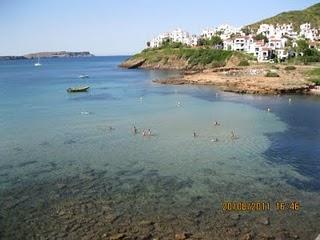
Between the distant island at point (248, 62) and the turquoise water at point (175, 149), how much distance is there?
1276 cm

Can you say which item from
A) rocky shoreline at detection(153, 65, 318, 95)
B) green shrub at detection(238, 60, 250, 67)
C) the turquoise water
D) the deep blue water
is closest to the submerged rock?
the turquoise water

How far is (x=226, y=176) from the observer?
27.6 meters

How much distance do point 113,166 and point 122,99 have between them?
38261 mm

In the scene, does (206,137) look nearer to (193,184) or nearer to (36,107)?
(193,184)

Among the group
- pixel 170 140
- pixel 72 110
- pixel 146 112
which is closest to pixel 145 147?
pixel 170 140

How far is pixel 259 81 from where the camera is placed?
7512 centimetres

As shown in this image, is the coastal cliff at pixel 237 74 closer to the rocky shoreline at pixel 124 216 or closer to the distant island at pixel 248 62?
the distant island at pixel 248 62

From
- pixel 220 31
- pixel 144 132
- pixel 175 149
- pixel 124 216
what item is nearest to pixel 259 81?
pixel 144 132

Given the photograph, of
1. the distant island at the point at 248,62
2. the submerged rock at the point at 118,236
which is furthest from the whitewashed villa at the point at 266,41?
the submerged rock at the point at 118,236
